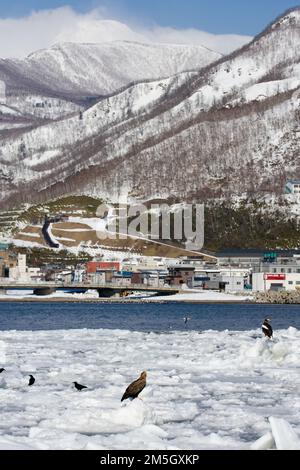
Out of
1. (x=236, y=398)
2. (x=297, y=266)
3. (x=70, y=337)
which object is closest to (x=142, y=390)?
(x=236, y=398)

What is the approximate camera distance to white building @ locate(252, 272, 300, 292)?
159 metres

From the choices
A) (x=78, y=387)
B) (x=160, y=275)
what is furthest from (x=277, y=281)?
(x=78, y=387)

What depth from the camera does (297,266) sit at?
532ft

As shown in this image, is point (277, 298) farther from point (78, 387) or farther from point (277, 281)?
point (78, 387)

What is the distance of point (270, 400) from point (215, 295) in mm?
121886

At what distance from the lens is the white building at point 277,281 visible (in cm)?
15860

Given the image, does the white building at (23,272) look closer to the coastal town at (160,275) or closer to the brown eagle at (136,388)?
the coastal town at (160,275)

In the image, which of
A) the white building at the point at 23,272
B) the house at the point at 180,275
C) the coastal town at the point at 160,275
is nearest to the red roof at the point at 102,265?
the coastal town at the point at 160,275

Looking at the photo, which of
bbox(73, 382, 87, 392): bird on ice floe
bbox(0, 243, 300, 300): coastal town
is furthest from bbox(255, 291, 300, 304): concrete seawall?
bbox(73, 382, 87, 392): bird on ice floe

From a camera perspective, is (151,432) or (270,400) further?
(270,400)

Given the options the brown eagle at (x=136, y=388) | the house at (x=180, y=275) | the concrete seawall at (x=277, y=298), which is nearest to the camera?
the brown eagle at (x=136, y=388)

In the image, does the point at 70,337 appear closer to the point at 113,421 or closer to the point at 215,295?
the point at 113,421

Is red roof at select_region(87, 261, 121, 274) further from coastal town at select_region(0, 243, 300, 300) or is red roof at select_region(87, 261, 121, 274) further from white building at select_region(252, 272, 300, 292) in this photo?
white building at select_region(252, 272, 300, 292)
